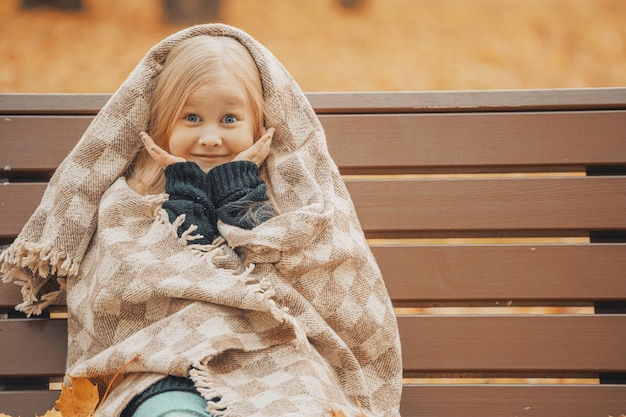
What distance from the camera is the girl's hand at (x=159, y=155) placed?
5.61ft

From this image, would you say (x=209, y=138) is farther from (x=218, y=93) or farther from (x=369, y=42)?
(x=369, y=42)

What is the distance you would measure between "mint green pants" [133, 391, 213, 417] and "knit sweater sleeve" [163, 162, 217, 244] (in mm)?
343

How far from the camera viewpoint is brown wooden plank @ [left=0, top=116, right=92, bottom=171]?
204cm

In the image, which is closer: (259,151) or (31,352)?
(259,151)

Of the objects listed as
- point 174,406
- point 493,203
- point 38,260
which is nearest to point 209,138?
point 38,260

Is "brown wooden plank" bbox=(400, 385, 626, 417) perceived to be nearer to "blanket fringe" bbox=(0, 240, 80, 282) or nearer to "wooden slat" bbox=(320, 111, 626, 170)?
"wooden slat" bbox=(320, 111, 626, 170)

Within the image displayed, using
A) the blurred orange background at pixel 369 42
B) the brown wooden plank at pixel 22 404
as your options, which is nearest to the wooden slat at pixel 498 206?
the brown wooden plank at pixel 22 404

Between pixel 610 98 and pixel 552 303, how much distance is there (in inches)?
22.8

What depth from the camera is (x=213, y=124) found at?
5.65 feet

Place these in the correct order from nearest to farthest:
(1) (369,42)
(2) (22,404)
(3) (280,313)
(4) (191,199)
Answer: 1. (3) (280,313)
2. (4) (191,199)
3. (2) (22,404)
4. (1) (369,42)

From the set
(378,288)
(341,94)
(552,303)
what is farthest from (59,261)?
(552,303)

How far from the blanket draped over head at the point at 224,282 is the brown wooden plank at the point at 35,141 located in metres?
0.23

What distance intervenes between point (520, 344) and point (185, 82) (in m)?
1.07

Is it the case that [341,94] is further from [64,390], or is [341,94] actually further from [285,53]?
[285,53]
